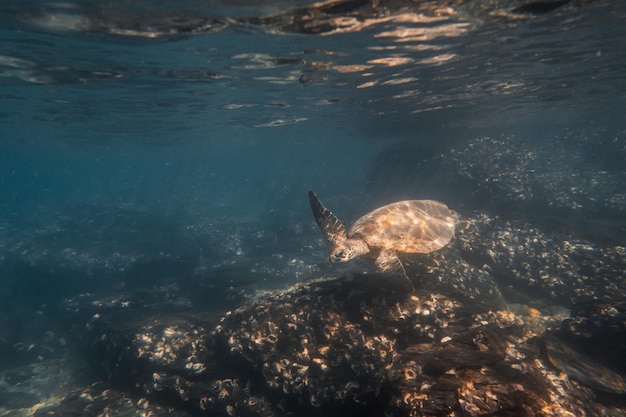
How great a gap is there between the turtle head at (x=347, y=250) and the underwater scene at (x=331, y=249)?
3.4 inches

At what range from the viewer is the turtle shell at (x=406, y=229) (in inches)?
376

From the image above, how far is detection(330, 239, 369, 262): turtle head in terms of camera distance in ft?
27.4

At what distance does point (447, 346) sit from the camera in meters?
6.88

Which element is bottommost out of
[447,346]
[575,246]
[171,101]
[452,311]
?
[575,246]

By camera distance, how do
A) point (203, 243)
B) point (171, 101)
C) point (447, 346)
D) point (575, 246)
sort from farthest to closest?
point (203, 243), point (171, 101), point (575, 246), point (447, 346)

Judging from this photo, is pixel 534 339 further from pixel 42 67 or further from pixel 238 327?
pixel 42 67

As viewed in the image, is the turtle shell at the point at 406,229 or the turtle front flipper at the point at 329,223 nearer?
the turtle front flipper at the point at 329,223

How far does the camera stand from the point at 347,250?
8469 mm

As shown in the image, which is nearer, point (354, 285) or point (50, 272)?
point (354, 285)

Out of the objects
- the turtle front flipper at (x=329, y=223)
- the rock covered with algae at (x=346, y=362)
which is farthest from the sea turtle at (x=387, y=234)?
the rock covered with algae at (x=346, y=362)

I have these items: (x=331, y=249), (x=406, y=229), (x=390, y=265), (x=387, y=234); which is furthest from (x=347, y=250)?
(x=406, y=229)

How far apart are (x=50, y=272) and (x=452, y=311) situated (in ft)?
80.5

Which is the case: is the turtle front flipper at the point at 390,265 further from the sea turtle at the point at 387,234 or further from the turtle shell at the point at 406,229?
the turtle shell at the point at 406,229

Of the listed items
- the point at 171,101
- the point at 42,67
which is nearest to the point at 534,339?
the point at 42,67
